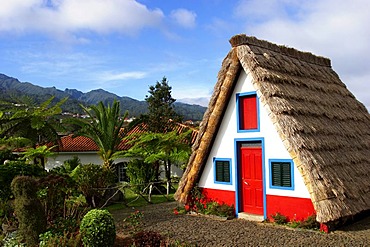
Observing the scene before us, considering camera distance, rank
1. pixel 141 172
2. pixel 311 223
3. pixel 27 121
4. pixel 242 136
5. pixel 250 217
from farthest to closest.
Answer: pixel 141 172, pixel 27 121, pixel 242 136, pixel 250 217, pixel 311 223

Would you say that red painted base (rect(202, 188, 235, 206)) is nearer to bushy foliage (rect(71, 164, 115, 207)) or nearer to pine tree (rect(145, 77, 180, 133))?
bushy foliage (rect(71, 164, 115, 207))

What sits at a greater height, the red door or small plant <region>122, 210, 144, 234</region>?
the red door

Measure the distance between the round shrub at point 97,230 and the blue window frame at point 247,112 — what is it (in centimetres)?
521

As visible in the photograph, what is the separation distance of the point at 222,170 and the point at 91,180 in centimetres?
569

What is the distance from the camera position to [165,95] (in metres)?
27.1

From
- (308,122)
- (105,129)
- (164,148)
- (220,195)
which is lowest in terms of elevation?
(220,195)

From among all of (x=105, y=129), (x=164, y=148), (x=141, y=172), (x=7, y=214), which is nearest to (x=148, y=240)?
(x=7, y=214)

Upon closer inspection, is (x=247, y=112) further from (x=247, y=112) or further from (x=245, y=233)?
(x=245, y=233)

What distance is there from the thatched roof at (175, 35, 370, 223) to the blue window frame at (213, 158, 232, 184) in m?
0.49

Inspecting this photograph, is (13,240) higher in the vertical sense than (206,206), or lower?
lower

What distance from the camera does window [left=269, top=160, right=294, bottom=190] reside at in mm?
10336

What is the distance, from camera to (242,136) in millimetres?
11633

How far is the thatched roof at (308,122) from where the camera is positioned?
9.32m

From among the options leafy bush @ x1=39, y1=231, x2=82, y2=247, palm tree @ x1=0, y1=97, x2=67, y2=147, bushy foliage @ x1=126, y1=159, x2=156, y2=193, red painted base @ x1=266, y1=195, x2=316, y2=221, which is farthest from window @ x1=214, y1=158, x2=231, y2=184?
palm tree @ x1=0, y1=97, x2=67, y2=147
